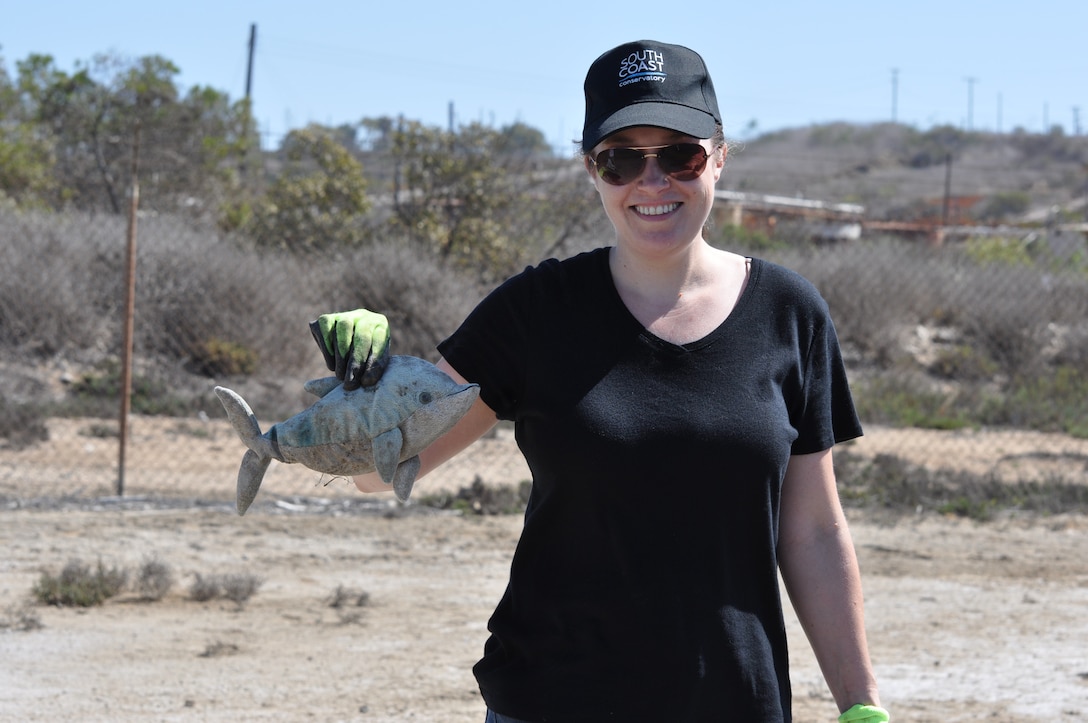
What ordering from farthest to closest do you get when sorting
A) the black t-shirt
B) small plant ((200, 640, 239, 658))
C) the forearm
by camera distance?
small plant ((200, 640, 239, 658))
the forearm
the black t-shirt

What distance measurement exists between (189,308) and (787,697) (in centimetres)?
958

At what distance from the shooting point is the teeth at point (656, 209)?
2059 mm

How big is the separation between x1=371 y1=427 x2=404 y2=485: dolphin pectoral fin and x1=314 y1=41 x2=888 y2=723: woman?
0.40 feet

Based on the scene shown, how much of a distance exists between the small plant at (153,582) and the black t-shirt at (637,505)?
13.0 ft

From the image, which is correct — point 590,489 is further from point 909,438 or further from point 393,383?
point 909,438

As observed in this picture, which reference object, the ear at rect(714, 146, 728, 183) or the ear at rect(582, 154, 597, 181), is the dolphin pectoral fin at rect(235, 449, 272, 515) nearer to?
the ear at rect(582, 154, 597, 181)

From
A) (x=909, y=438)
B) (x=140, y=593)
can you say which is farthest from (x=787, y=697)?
(x=909, y=438)

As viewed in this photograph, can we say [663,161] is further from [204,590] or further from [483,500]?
[483,500]

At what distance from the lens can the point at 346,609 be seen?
559 cm

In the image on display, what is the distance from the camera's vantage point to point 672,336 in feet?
6.66

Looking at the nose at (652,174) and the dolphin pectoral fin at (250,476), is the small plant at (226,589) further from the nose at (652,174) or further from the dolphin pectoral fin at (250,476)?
the nose at (652,174)

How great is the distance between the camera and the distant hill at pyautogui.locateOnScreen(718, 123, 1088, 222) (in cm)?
4844

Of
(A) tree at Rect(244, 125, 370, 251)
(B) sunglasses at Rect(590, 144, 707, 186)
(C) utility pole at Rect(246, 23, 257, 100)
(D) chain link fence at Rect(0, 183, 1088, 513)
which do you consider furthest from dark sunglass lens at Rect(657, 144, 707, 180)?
(C) utility pole at Rect(246, 23, 257, 100)

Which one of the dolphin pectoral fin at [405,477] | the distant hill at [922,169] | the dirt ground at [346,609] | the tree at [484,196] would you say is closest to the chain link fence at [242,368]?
the dirt ground at [346,609]
